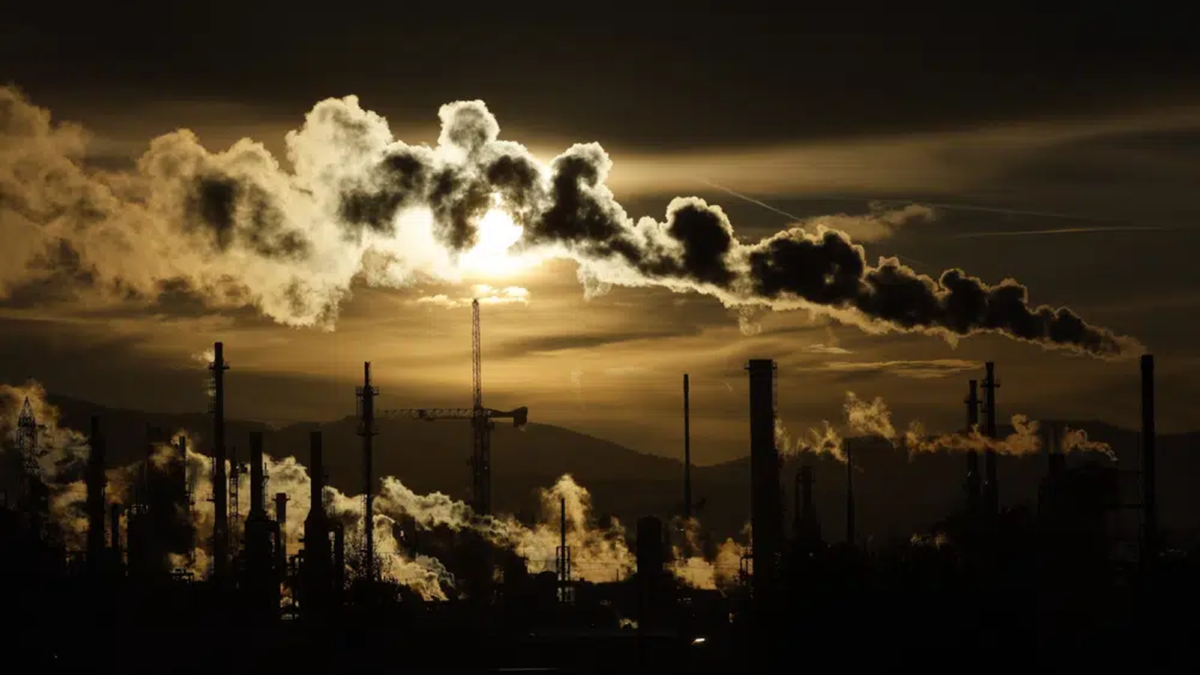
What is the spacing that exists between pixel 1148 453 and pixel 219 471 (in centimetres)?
5078

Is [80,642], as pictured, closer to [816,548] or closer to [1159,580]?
[816,548]

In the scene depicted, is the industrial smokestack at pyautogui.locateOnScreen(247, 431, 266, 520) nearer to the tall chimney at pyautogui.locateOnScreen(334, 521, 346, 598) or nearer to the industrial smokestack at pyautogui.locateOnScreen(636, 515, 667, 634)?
the tall chimney at pyautogui.locateOnScreen(334, 521, 346, 598)

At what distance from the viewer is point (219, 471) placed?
4313 inches

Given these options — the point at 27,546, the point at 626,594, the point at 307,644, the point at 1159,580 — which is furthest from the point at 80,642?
the point at 626,594

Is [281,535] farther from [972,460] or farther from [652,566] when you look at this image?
[972,460]

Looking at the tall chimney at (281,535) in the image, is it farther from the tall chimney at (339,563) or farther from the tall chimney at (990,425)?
the tall chimney at (990,425)

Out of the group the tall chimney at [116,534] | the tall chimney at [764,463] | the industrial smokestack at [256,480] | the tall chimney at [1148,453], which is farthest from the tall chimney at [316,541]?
the tall chimney at [1148,453]

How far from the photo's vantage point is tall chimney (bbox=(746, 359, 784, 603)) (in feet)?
306

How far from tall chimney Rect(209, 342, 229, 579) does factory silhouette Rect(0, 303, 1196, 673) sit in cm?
16

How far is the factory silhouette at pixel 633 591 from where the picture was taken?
5584 centimetres

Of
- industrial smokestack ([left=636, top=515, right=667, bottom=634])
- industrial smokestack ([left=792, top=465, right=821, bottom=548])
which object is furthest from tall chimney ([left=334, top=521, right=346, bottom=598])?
industrial smokestack ([left=792, top=465, right=821, bottom=548])

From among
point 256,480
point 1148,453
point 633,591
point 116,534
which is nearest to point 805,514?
point 633,591

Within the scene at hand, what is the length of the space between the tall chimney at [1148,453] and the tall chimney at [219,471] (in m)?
48.2

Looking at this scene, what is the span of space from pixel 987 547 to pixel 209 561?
64669 millimetres
